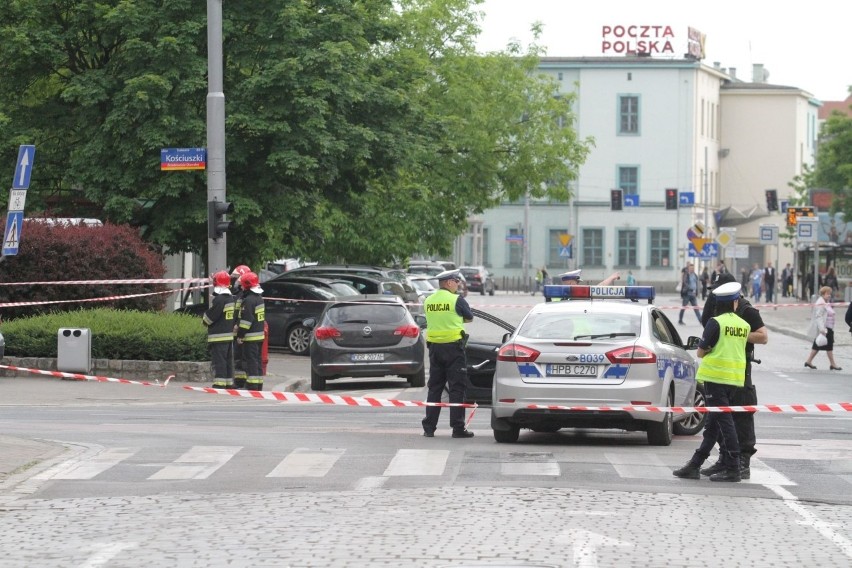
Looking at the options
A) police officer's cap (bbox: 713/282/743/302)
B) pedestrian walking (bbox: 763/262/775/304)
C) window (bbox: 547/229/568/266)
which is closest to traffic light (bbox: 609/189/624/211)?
pedestrian walking (bbox: 763/262/775/304)

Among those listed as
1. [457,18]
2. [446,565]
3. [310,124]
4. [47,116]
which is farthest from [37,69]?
[446,565]

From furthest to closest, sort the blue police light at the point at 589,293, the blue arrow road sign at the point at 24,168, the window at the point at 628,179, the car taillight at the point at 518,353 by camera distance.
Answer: the window at the point at 628,179
the blue arrow road sign at the point at 24,168
the blue police light at the point at 589,293
the car taillight at the point at 518,353

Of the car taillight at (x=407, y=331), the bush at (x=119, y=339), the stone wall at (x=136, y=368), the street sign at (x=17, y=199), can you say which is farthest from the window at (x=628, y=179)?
the street sign at (x=17, y=199)

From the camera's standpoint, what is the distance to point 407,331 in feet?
80.8

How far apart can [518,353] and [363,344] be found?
907 centimetres

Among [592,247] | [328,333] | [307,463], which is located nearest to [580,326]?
[307,463]

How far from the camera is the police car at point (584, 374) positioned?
15.2 metres

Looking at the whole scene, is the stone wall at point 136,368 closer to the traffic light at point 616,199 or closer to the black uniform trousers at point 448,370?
the black uniform trousers at point 448,370

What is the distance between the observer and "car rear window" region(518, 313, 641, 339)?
616 inches

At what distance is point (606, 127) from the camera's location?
310 feet

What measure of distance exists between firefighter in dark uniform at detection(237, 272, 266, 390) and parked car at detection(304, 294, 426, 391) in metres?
2.04

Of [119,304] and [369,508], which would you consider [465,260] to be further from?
[369,508]

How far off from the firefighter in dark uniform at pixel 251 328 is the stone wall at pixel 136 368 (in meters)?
2.14

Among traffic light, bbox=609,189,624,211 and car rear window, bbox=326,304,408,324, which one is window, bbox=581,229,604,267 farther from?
car rear window, bbox=326,304,408,324
